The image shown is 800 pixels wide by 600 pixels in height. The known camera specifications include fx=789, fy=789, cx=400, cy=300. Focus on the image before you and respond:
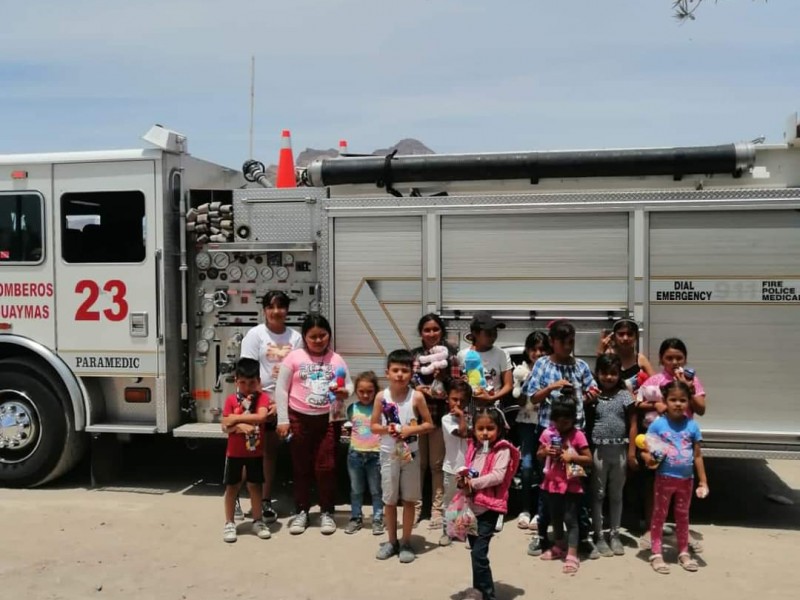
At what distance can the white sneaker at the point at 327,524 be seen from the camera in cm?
565

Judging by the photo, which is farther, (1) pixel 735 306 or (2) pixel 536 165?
(2) pixel 536 165

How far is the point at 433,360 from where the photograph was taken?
5555mm

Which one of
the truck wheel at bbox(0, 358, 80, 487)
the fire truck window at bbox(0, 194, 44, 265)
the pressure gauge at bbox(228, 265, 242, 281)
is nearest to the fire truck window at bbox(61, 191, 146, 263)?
the fire truck window at bbox(0, 194, 44, 265)

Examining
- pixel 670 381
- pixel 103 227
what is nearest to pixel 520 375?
pixel 670 381

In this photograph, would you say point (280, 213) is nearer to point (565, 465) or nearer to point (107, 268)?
point (107, 268)

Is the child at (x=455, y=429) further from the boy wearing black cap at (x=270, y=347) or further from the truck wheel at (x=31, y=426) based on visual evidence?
the truck wheel at (x=31, y=426)

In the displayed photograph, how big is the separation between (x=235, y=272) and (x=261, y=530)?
2135 mm

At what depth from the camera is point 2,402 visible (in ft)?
22.2

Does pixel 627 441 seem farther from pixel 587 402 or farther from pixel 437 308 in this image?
pixel 437 308

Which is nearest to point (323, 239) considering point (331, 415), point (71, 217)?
point (331, 415)

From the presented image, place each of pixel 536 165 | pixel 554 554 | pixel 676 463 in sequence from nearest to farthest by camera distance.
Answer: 1. pixel 676 463
2. pixel 554 554
3. pixel 536 165

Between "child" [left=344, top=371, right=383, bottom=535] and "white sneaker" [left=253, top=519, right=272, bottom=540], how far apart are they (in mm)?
568

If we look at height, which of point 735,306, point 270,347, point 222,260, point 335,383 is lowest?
point 335,383

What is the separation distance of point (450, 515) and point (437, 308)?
6.84ft
